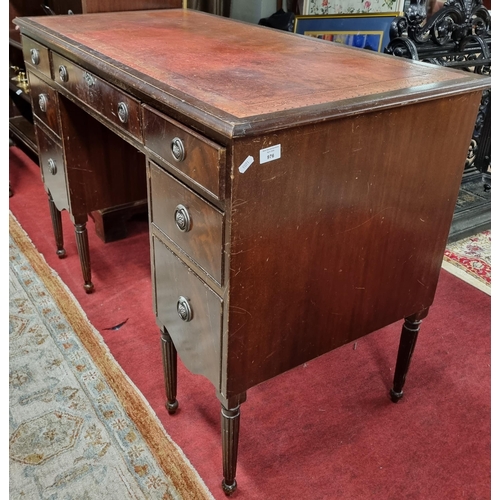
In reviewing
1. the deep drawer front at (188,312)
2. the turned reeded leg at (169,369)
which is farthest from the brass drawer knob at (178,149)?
the turned reeded leg at (169,369)

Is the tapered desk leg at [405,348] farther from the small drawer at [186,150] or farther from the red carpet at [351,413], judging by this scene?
the small drawer at [186,150]

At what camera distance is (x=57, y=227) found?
2375 mm

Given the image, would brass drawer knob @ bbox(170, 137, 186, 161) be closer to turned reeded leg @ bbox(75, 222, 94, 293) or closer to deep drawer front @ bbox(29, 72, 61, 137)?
deep drawer front @ bbox(29, 72, 61, 137)

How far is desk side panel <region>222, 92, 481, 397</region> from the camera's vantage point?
105 cm

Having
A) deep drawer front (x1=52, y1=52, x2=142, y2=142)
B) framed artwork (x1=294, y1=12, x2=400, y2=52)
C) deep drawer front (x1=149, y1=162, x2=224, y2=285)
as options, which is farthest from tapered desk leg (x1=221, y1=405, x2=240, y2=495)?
framed artwork (x1=294, y1=12, x2=400, y2=52)

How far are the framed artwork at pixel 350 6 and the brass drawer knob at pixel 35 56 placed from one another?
1.61 m

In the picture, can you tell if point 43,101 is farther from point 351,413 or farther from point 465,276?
point 465,276

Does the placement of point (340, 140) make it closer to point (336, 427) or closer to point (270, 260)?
point (270, 260)

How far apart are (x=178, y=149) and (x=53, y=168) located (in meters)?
1.16

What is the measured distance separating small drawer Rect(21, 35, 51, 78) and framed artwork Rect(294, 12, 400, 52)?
1.42m

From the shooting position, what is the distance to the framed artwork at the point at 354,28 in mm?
2611

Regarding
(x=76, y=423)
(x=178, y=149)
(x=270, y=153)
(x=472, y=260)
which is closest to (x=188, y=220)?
(x=178, y=149)

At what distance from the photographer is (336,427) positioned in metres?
1.63

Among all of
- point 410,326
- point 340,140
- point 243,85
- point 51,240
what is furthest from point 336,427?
point 51,240
